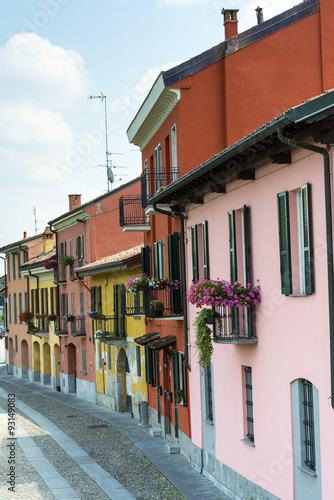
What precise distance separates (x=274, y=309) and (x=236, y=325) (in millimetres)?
1497

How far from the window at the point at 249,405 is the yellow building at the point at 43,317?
30.3 m

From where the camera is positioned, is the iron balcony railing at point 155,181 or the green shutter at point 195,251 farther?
the iron balcony railing at point 155,181

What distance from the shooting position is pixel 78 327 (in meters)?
38.4

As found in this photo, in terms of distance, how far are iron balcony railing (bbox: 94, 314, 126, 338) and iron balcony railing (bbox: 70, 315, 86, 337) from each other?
4.24 metres

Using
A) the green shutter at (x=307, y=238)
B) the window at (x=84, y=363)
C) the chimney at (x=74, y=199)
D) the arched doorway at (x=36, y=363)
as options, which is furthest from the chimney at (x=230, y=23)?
the arched doorway at (x=36, y=363)

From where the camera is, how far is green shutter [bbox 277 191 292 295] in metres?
11.0

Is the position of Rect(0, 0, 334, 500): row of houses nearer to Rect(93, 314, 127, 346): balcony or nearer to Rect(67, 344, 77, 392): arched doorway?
Rect(93, 314, 127, 346): balcony

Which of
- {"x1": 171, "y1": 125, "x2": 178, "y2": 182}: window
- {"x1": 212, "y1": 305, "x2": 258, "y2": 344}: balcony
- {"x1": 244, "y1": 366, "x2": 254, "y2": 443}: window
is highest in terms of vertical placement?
{"x1": 171, "y1": 125, "x2": 178, "y2": 182}: window

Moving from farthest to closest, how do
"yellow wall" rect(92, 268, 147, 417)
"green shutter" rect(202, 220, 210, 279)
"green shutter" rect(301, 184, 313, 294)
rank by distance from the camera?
"yellow wall" rect(92, 268, 147, 417) → "green shutter" rect(202, 220, 210, 279) → "green shutter" rect(301, 184, 313, 294)

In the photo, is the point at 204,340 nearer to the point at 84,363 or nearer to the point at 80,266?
the point at 80,266

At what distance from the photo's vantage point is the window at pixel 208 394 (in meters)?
16.5

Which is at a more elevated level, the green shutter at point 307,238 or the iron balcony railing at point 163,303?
the green shutter at point 307,238

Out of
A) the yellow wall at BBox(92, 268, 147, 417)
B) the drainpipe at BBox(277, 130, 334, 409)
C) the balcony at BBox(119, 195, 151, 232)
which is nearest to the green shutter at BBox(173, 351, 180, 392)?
the balcony at BBox(119, 195, 151, 232)

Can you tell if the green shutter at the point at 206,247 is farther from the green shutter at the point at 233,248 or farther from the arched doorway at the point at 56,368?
the arched doorway at the point at 56,368
